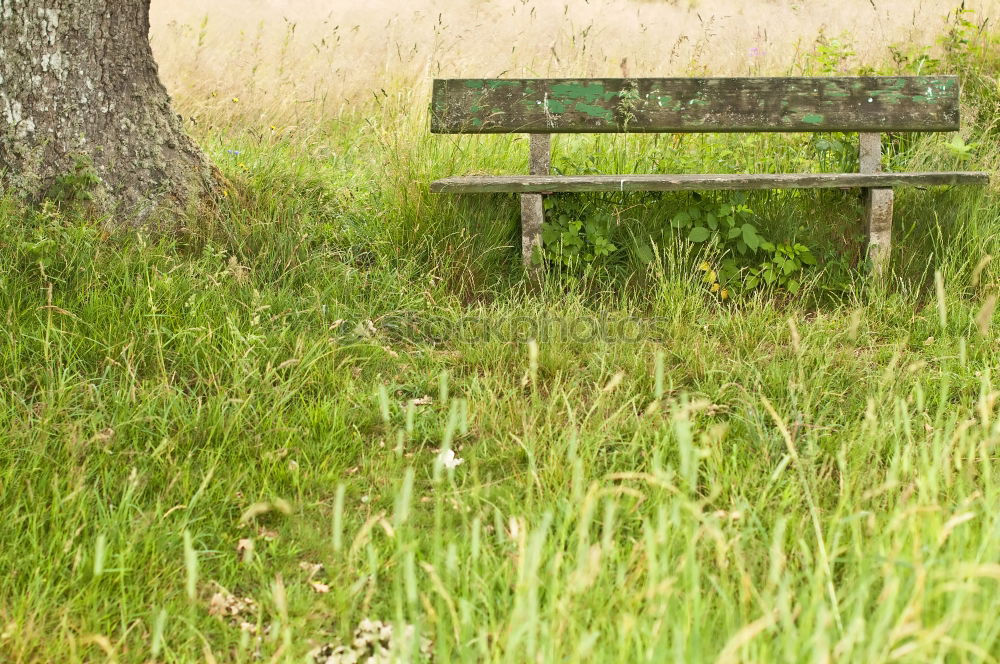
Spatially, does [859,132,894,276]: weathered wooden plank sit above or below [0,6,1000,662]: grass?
above

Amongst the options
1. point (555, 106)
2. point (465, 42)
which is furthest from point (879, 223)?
point (465, 42)

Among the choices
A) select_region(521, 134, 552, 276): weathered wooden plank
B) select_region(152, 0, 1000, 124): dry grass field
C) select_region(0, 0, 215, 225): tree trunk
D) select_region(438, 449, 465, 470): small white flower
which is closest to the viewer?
select_region(438, 449, 465, 470): small white flower

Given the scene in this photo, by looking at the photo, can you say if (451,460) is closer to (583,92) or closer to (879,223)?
(583,92)

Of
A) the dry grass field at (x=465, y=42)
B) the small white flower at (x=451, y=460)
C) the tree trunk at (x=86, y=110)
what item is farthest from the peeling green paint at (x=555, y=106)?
the small white flower at (x=451, y=460)

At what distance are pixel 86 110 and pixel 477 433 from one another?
212 centimetres

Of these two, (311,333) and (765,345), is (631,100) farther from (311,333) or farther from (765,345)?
(311,333)

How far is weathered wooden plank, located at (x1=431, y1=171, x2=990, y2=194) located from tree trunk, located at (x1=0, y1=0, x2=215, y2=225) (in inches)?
46.4

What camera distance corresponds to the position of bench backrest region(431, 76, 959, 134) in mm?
4270

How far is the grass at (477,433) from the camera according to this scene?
1.67m

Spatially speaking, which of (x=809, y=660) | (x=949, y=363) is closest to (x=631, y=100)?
(x=949, y=363)

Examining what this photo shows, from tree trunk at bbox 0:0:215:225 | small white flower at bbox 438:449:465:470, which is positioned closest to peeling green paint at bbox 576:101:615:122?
tree trunk at bbox 0:0:215:225

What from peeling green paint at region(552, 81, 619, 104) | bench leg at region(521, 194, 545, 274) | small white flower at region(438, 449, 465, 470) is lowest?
small white flower at region(438, 449, 465, 470)

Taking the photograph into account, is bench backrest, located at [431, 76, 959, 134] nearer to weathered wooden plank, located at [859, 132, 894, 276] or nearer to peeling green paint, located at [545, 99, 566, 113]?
peeling green paint, located at [545, 99, 566, 113]

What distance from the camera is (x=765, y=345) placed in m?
3.41
